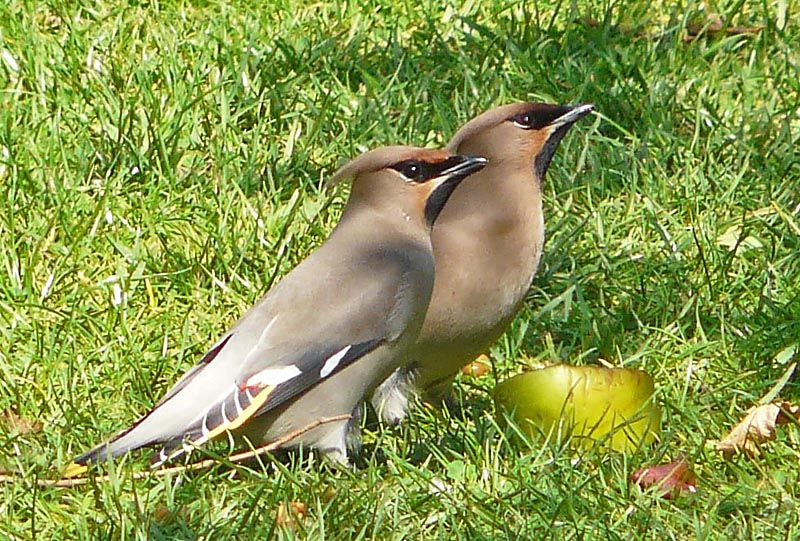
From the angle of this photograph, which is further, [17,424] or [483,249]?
[483,249]

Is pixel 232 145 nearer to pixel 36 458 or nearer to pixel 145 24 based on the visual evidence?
pixel 145 24

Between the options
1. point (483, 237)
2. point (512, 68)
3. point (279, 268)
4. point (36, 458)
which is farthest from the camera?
point (512, 68)

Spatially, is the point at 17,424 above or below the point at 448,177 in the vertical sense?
below

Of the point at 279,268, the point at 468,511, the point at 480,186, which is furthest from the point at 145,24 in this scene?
the point at 468,511

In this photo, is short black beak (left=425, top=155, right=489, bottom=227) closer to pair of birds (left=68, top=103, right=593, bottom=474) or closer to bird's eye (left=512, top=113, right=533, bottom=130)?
pair of birds (left=68, top=103, right=593, bottom=474)

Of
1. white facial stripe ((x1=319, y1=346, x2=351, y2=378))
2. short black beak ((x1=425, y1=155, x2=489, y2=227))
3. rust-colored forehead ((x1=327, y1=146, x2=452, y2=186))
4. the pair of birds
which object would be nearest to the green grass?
the pair of birds

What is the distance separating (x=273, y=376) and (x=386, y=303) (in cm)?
35

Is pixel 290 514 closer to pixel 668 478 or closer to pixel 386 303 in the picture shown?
pixel 386 303

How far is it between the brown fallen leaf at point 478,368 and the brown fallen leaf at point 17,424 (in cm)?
125

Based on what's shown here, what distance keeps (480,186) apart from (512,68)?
1495 mm

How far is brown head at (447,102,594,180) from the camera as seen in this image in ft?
15.5

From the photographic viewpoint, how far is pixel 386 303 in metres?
4.20

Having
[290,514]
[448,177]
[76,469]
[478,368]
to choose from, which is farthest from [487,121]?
[76,469]

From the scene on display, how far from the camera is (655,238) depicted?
5.30 meters
